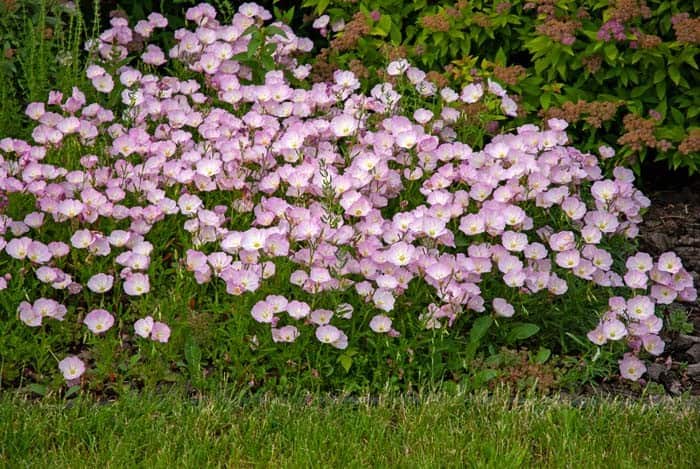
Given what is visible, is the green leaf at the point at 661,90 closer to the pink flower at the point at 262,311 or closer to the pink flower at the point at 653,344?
the pink flower at the point at 653,344

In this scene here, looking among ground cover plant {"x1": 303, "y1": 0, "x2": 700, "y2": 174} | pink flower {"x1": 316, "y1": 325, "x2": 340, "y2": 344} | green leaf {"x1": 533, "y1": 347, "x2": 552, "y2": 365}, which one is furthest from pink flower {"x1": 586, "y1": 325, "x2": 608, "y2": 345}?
ground cover plant {"x1": 303, "y1": 0, "x2": 700, "y2": 174}

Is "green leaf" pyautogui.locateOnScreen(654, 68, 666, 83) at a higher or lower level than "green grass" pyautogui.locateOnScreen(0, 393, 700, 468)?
higher

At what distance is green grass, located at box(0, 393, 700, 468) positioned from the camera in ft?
11.6

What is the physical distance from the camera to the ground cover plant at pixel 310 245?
162 inches

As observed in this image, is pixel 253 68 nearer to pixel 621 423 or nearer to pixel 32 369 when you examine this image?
pixel 32 369

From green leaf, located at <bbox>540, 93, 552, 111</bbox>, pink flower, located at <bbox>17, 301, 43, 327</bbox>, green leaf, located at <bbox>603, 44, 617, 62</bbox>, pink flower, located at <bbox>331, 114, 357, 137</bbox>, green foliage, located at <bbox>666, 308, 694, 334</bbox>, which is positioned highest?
green leaf, located at <bbox>603, 44, 617, 62</bbox>

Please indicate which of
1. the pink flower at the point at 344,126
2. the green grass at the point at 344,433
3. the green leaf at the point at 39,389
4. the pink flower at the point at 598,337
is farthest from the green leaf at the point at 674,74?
the green leaf at the point at 39,389

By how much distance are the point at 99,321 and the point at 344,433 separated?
1.06m

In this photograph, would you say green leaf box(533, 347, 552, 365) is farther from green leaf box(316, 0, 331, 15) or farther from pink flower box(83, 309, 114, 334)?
green leaf box(316, 0, 331, 15)

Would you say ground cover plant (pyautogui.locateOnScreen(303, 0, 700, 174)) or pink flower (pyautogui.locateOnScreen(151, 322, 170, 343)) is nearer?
pink flower (pyautogui.locateOnScreen(151, 322, 170, 343))

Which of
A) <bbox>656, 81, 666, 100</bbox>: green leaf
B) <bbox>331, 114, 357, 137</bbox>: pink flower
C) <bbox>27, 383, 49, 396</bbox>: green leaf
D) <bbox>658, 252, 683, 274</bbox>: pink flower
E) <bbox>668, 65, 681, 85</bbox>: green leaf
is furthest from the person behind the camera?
<bbox>656, 81, 666, 100</bbox>: green leaf

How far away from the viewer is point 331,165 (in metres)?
4.89

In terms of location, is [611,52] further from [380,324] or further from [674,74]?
[380,324]

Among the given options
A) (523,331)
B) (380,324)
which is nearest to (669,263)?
(523,331)
